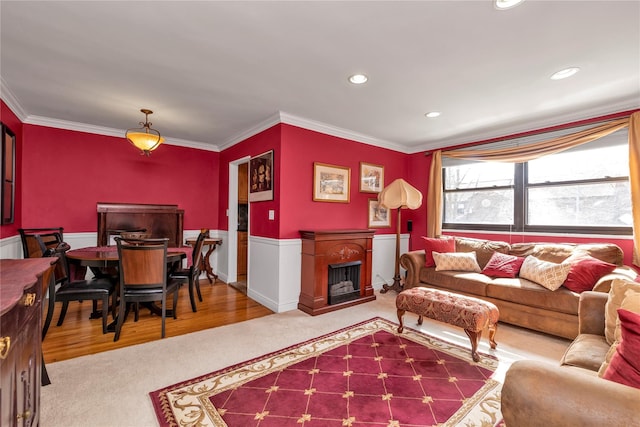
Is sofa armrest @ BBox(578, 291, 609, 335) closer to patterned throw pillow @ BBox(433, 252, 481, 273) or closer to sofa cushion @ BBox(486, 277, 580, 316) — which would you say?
sofa cushion @ BBox(486, 277, 580, 316)

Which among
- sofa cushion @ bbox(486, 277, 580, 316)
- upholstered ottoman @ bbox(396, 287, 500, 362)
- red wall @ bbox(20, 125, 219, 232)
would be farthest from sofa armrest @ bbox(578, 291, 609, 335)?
red wall @ bbox(20, 125, 219, 232)

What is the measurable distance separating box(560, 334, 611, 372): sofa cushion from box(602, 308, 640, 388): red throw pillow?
376 mm

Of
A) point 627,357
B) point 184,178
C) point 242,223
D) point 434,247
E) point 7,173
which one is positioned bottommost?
point 627,357

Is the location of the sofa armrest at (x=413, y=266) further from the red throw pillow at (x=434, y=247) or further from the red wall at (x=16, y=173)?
the red wall at (x=16, y=173)

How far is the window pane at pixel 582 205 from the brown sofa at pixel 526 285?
444 millimetres

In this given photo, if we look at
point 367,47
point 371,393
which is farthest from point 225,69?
point 371,393

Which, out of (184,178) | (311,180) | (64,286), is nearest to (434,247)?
(311,180)

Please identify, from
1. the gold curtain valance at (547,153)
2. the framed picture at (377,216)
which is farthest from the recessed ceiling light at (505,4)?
the framed picture at (377,216)

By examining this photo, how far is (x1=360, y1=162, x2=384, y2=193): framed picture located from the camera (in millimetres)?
4559

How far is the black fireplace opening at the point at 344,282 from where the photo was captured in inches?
148

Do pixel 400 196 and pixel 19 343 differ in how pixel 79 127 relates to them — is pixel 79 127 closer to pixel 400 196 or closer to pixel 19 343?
pixel 19 343

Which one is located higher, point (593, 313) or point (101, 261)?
point (101, 261)

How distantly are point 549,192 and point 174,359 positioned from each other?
480 centimetres

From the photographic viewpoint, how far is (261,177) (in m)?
3.98
